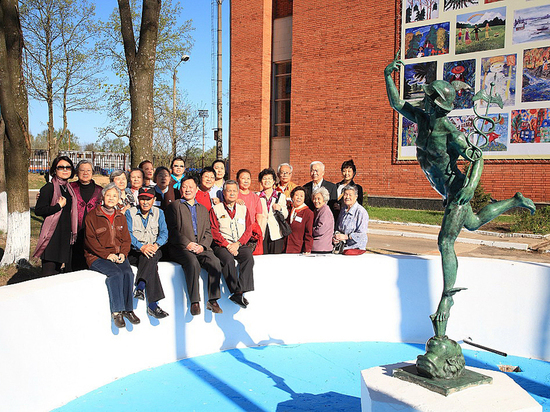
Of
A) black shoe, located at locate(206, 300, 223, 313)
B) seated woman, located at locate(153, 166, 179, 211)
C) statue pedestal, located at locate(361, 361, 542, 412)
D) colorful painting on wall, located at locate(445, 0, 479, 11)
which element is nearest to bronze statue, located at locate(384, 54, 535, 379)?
statue pedestal, located at locate(361, 361, 542, 412)

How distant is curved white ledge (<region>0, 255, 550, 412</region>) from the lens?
15.2 feet

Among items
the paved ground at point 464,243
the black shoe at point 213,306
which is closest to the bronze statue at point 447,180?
the black shoe at point 213,306

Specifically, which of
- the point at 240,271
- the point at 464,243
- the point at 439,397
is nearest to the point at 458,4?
the point at 464,243

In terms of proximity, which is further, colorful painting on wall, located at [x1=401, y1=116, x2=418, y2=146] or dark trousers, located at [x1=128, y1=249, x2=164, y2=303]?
colorful painting on wall, located at [x1=401, y1=116, x2=418, y2=146]

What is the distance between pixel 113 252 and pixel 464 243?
36.2 feet

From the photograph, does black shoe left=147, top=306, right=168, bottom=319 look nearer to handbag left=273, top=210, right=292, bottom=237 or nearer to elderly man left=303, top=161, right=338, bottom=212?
handbag left=273, top=210, right=292, bottom=237

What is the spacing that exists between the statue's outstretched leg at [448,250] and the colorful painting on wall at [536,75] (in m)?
Result: 15.4

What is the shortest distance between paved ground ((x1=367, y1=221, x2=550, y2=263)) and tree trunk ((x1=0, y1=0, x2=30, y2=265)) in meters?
7.32

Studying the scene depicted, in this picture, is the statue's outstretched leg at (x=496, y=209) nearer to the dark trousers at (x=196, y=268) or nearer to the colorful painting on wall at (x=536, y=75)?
the dark trousers at (x=196, y=268)

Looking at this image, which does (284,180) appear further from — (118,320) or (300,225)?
(118,320)

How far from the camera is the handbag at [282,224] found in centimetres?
652

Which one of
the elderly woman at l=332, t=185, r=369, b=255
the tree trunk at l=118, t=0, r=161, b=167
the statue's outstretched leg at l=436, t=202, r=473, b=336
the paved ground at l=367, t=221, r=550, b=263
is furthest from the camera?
the paved ground at l=367, t=221, r=550, b=263

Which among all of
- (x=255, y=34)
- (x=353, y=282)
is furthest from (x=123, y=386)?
(x=255, y=34)

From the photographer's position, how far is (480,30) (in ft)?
56.9
